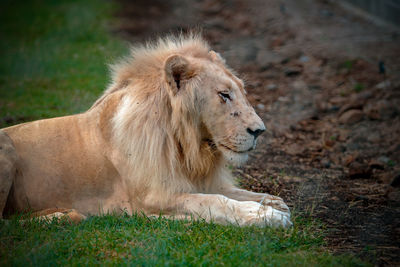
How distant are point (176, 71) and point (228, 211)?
111 centimetres

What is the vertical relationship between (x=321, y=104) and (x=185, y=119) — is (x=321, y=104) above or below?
below

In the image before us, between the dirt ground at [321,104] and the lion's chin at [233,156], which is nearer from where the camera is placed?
the lion's chin at [233,156]

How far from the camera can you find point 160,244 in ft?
10.4

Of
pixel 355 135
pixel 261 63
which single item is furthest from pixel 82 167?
pixel 261 63

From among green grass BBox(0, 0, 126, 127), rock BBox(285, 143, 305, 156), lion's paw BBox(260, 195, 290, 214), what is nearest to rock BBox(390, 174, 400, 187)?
rock BBox(285, 143, 305, 156)

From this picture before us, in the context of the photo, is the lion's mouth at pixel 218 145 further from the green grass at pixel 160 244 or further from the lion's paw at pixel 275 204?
the green grass at pixel 160 244

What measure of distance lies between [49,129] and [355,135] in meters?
4.06

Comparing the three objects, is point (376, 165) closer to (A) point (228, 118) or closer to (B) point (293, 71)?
A: (A) point (228, 118)

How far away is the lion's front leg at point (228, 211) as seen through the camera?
3408 mm

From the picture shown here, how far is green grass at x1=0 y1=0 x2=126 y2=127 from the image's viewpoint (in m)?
7.95

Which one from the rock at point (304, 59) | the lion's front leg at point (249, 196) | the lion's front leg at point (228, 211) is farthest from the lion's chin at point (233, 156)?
the rock at point (304, 59)

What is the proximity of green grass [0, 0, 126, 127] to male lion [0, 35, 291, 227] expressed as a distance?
2322 mm

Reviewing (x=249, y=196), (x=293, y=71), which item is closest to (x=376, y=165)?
(x=249, y=196)

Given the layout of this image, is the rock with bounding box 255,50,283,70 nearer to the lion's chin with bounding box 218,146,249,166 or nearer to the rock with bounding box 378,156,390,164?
the rock with bounding box 378,156,390,164
